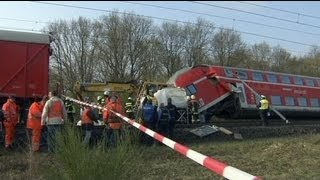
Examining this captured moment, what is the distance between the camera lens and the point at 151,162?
40.3 feet

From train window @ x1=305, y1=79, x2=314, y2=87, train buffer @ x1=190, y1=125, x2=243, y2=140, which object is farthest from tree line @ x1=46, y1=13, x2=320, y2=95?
train buffer @ x1=190, y1=125, x2=243, y2=140

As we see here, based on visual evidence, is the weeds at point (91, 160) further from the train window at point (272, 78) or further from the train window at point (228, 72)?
the train window at point (272, 78)

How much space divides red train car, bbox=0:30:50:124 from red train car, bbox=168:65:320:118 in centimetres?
1092

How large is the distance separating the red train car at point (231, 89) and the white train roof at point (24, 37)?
36.0 feet

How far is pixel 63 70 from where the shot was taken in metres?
63.6

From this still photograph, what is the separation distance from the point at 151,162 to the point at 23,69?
7.22m

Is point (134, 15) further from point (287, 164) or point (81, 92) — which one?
point (287, 164)

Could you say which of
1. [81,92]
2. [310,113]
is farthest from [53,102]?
[310,113]

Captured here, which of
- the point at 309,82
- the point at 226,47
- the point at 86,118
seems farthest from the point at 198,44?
the point at 86,118

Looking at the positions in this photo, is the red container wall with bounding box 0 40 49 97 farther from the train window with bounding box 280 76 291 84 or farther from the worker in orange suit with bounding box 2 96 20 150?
the train window with bounding box 280 76 291 84

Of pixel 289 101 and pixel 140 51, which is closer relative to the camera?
pixel 289 101

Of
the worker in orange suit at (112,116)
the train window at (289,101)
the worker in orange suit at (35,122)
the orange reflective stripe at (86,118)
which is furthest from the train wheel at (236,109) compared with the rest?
the worker in orange suit at (35,122)

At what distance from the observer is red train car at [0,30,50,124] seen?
1742 centimetres

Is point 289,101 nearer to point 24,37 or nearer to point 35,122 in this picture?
point 24,37
